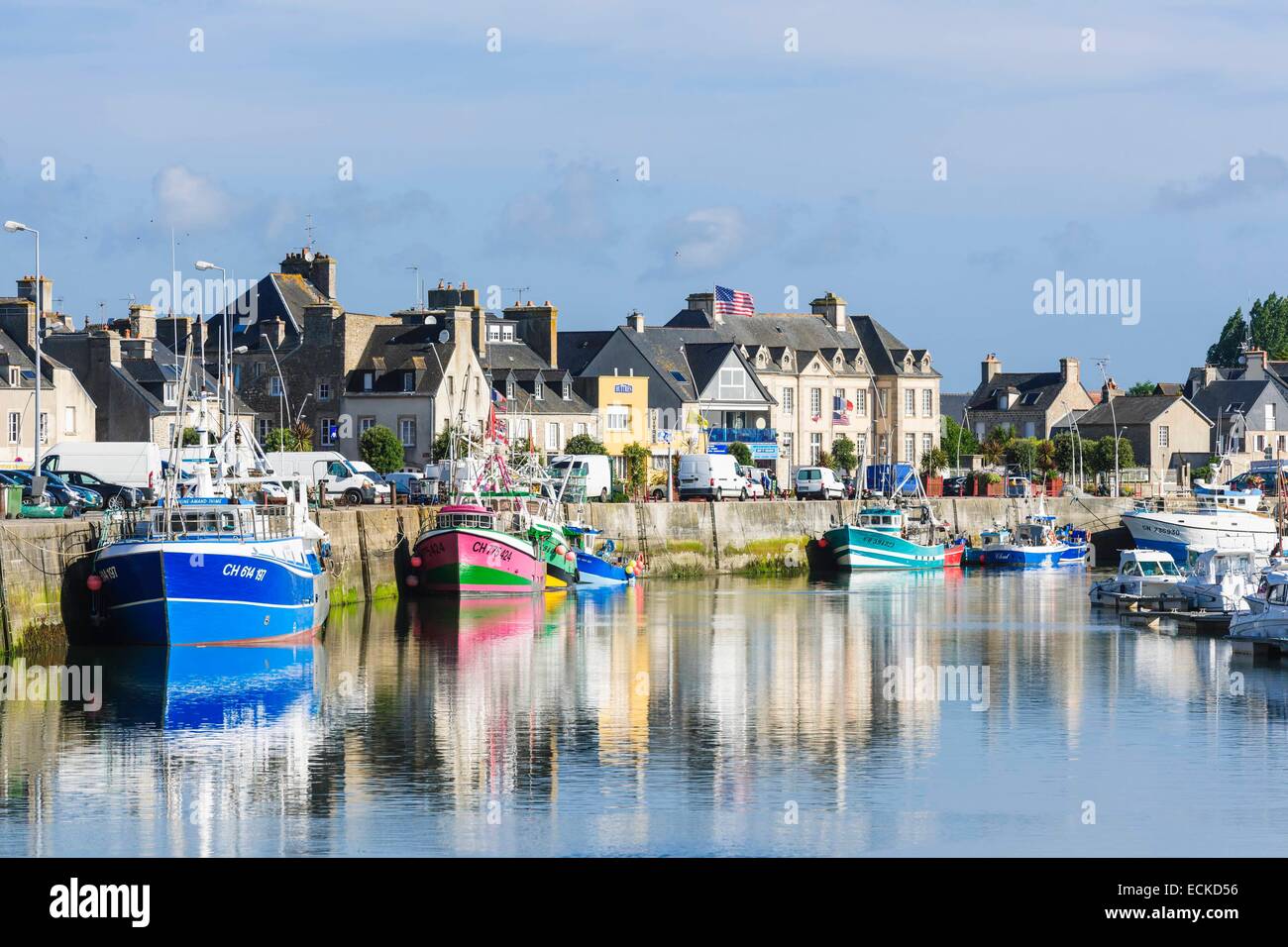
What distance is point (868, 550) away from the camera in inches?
3145

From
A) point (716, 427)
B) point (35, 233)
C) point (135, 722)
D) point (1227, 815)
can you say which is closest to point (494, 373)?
point (716, 427)

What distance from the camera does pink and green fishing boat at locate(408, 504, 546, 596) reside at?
61.0m

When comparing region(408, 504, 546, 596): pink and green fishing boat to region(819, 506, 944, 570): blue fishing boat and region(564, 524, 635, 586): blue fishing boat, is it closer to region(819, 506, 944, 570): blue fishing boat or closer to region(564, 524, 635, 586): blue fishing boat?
region(564, 524, 635, 586): blue fishing boat

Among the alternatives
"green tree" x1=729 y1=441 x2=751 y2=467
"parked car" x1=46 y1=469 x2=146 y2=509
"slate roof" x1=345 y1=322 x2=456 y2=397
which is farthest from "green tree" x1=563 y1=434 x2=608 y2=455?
"parked car" x1=46 y1=469 x2=146 y2=509

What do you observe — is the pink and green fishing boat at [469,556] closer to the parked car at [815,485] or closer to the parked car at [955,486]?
the parked car at [815,485]

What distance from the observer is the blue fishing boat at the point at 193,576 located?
4294 cm

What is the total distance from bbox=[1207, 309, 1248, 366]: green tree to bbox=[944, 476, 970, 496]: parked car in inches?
2611

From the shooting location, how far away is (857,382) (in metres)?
110

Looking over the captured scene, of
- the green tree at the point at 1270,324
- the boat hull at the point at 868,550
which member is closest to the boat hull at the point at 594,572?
the boat hull at the point at 868,550

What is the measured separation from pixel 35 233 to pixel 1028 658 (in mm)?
25664

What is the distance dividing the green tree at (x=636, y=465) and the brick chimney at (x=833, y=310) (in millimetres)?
26452

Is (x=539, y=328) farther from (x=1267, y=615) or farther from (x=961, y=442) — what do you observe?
(x=1267, y=615)

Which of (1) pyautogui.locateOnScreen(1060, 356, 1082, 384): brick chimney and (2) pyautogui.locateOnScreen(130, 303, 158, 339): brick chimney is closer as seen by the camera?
(2) pyautogui.locateOnScreen(130, 303, 158, 339): brick chimney
